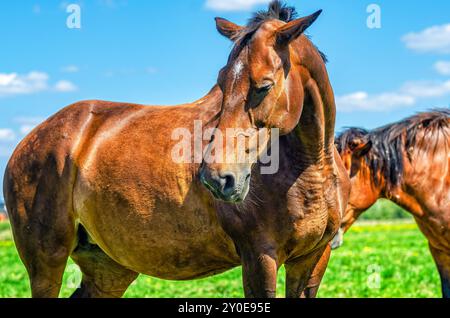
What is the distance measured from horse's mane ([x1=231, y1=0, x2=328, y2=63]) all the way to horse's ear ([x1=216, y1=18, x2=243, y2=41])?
10cm

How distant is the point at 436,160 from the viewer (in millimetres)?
7637

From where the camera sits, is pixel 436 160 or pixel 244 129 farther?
pixel 436 160

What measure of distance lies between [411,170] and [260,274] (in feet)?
14.1

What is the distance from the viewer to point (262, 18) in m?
4.06

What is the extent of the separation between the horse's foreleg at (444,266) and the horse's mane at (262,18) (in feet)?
13.8

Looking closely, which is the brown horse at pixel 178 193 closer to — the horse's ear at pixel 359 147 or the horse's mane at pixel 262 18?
the horse's mane at pixel 262 18

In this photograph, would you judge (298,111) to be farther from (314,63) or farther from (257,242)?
(257,242)

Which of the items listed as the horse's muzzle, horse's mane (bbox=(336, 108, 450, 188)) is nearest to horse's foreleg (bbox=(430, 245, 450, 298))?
horse's mane (bbox=(336, 108, 450, 188))

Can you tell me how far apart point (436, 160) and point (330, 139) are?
3809mm

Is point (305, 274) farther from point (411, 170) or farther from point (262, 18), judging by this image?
point (411, 170)

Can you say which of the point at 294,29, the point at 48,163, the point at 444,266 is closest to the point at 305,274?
the point at 294,29

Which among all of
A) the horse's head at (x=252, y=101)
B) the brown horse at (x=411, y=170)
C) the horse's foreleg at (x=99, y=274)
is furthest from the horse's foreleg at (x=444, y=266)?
the horse's head at (x=252, y=101)

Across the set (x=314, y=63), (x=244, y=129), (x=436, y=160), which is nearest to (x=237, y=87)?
(x=244, y=129)

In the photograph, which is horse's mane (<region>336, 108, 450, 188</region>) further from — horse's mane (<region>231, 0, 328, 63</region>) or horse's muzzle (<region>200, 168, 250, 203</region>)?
horse's muzzle (<region>200, 168, 250, 203</region>)
